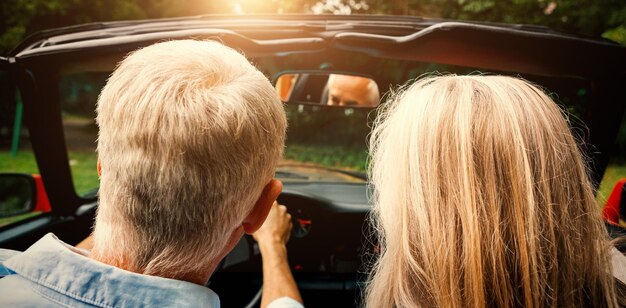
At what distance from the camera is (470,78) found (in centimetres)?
131

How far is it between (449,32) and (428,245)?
90 cm

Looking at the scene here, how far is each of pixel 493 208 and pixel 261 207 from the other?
57 centimetres

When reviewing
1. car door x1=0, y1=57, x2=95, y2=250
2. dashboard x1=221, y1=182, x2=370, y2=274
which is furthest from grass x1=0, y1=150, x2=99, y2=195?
dashboard x1=221, y1=182, x2=370, y2=274

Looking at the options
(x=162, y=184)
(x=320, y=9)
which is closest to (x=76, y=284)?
(x=162, y=184)

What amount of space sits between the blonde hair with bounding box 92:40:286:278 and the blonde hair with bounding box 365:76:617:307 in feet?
1.38

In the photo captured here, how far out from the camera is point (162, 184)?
3.30 feet

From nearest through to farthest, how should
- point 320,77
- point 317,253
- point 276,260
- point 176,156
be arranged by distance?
point 176,156 → point 276,260 → point 320,77 → point 317,253

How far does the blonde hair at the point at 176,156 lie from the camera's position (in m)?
0.99

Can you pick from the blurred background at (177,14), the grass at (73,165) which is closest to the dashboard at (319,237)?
the blurred background at (177,14)

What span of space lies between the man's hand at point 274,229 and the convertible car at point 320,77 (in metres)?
0.37

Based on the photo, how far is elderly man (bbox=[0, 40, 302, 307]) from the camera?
39.3 inches

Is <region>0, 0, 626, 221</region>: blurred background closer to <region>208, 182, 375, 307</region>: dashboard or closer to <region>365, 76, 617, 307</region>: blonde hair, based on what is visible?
<region>208, 182, 375, 307</region>: dashboard

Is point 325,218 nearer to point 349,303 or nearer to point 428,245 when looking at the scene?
point 349,303

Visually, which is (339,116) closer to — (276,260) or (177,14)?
(276,260)
